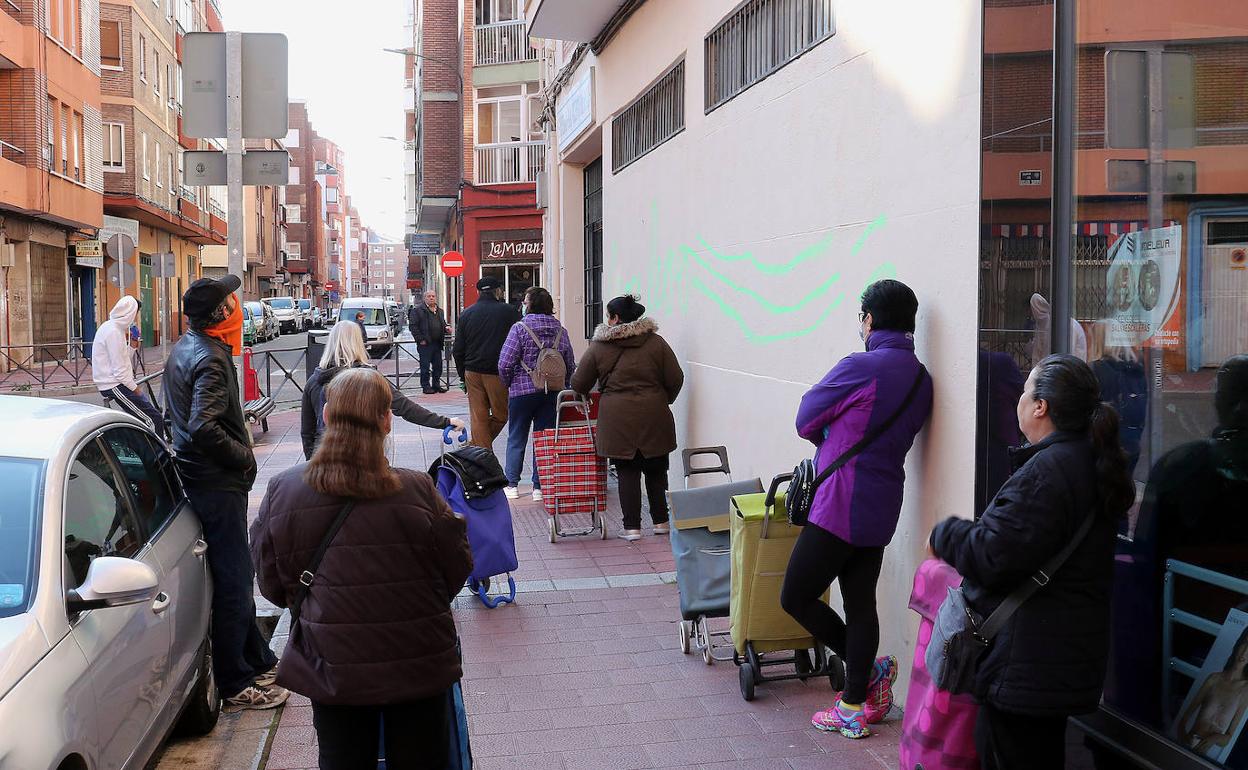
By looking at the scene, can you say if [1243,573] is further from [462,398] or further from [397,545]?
[462,398]

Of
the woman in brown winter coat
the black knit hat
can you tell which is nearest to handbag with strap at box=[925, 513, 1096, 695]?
the black knit hat

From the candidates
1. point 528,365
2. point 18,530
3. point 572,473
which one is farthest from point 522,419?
point 18,530

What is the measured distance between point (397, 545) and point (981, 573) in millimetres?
1582

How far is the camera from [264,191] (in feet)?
268

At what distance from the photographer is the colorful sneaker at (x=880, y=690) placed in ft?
16.3

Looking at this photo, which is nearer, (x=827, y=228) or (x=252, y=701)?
(x=252, y=701)

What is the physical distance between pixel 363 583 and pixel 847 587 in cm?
239

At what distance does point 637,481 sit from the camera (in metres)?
9.09

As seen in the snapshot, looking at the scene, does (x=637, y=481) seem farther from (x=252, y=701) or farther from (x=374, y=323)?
(x=374, y=323)

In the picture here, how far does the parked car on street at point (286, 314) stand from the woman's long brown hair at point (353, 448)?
205ft

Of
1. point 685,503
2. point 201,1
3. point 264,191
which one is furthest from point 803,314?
point 264,191

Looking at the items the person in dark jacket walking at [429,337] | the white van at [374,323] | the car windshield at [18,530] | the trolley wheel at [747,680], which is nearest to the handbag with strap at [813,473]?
the trolley wheel at [747,680]

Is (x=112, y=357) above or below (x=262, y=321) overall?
below

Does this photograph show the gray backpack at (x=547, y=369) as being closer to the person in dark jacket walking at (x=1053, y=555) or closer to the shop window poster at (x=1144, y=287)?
the shop window poster at (x=1144, y=287)
